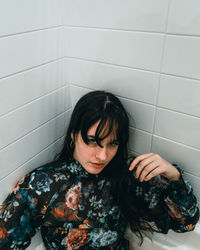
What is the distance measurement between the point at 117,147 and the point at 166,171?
0.70ft

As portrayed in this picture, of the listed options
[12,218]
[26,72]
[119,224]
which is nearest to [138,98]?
[26,72]

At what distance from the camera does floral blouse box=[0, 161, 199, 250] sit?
1017 mm

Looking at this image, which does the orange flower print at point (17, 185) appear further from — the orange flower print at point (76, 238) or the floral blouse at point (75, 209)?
the orange flower print at point (76, 238)

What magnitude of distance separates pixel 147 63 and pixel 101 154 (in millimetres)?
384

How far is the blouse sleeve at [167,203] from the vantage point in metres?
0.99

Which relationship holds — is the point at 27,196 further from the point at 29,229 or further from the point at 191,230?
the point at 191,230

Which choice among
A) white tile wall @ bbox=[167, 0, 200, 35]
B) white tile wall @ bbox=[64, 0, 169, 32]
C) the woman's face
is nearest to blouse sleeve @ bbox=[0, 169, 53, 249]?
the woman's face

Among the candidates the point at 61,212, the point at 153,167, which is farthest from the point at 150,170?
the point at 61,212

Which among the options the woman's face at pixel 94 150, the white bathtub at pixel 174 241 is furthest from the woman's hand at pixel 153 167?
the white bathtub at pixel 174 241

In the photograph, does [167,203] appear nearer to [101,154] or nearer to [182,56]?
[101,154]

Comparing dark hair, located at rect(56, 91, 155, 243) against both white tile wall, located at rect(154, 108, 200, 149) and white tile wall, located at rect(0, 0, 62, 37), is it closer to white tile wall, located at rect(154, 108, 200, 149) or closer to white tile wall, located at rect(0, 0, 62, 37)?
white tile wall, located at rect(154, 108, 200, 149)

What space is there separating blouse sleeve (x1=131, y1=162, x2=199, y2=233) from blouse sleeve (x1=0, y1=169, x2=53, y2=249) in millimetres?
426

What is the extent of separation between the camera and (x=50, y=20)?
0.98 m

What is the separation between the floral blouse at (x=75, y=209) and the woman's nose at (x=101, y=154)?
0.17 meters
